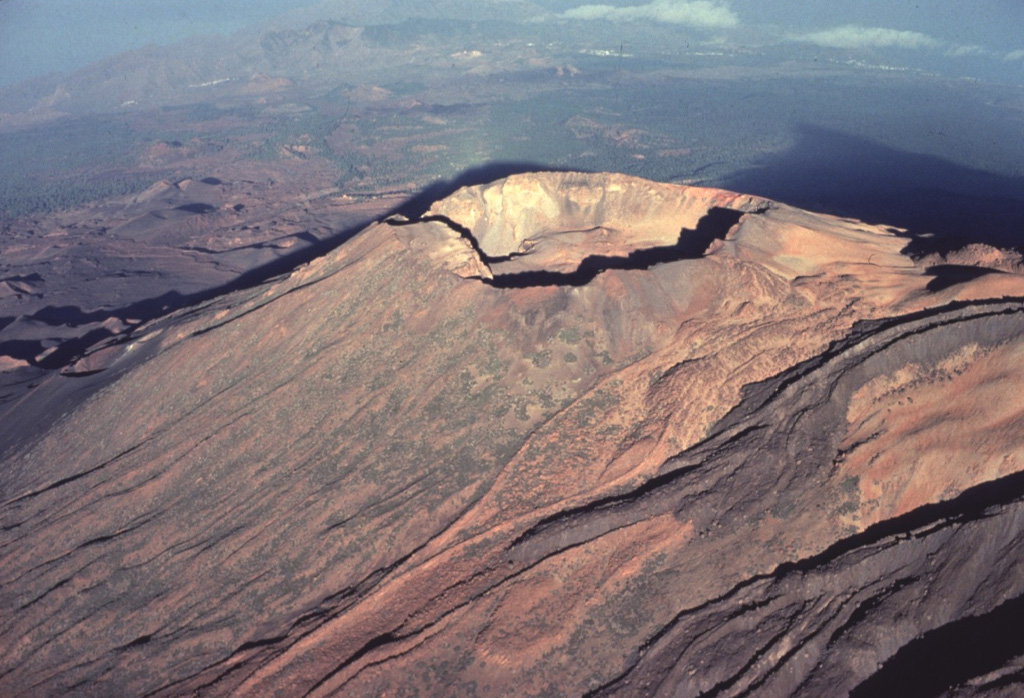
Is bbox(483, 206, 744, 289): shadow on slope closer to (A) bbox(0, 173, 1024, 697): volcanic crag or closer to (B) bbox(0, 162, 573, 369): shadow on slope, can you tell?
(A) bbox(0, 173, 1024, 697): volcanic crag

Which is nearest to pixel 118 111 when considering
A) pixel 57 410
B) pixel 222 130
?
pixel 222 130

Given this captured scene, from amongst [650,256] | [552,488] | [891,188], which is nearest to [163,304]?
[650,256]

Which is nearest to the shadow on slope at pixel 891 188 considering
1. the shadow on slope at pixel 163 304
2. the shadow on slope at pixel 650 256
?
the shadow on slope at pixel 650 256

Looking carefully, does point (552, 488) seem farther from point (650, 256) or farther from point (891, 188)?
point (891, 188)

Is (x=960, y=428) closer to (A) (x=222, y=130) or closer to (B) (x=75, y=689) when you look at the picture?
(B) (x=75, y=689)

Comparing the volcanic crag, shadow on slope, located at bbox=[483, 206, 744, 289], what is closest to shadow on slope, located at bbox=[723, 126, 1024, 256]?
shadow on slope, located at bbox=[483, 206, 744, 289]

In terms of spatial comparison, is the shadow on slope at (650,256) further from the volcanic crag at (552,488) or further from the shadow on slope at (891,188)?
the shadow on slope at (891,188)
